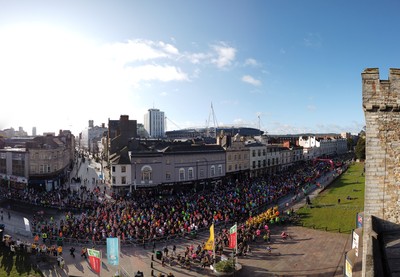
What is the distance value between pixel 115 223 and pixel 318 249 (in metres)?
19.8

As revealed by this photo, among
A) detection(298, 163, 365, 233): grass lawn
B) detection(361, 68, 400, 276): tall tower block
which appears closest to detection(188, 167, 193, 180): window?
detection(298, 163, 365, 233): grass lawn

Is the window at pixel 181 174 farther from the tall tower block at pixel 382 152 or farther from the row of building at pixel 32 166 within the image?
the tall tower block at pixel 382 152

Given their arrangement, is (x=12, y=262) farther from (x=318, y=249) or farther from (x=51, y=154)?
(x=51, y=154)

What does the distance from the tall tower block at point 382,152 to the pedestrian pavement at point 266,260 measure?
7.61 metres

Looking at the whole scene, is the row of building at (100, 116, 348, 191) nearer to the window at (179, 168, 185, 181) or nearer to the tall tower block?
the window at (179, 168, 185, 181)

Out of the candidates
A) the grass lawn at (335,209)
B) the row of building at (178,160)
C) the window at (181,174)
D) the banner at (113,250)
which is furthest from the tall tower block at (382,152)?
the window at (181,174)

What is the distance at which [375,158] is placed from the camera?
1345 centimetres

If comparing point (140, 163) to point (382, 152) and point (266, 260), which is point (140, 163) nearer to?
point (266, 260)

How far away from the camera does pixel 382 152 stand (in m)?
13.4

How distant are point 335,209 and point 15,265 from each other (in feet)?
117

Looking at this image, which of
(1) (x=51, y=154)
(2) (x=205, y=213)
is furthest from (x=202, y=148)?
(1) (x=51, y=154)

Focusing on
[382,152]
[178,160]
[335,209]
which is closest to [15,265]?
[382,152]

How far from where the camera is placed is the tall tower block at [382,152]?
13086 mm

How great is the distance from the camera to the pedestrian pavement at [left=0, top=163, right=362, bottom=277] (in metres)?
22.6
